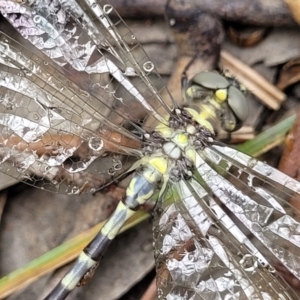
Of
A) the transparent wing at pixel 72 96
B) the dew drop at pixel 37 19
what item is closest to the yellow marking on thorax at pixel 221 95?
the transparent wing at pixel 72 96

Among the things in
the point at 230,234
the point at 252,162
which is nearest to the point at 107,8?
the point at 252,162

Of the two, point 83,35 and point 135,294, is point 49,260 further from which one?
point 83,35

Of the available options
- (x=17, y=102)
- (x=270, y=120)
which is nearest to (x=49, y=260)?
(x=17, y=102)

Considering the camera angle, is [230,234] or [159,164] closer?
[230,234]

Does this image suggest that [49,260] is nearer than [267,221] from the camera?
No

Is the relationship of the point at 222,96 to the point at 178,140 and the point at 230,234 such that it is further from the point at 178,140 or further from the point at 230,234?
the point at 230,234

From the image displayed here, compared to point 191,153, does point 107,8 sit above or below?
above

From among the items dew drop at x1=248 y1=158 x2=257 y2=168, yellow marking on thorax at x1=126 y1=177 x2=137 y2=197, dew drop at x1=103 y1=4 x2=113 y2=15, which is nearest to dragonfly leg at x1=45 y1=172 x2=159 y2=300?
yellow marking on thorax at x1=126 y1=177 x2=137 y2=197
